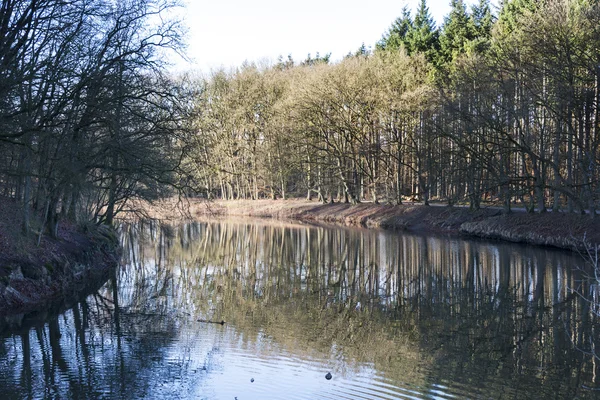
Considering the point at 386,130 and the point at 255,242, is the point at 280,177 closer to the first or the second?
the point at 386,130

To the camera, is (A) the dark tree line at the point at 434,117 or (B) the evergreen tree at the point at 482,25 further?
(B) the evergreen tree at the point at 482,25

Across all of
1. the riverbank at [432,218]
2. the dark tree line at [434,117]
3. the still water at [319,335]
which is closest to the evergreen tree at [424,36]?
the dark tree line at [434,117]

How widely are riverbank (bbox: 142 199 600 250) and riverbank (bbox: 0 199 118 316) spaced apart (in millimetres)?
3324

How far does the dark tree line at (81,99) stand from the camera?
14758 mm

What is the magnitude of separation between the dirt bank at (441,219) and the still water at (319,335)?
2684mm

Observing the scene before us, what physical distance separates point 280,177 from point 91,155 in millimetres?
37731

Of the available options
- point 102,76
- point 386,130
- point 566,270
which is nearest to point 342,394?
point 102,76

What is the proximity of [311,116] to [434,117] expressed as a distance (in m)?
11.2

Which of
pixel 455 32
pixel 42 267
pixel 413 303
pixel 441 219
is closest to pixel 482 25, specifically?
pixel 455 32

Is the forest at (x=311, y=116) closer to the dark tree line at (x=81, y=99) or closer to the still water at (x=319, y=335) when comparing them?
the dark tree line at (x=81, y=99)

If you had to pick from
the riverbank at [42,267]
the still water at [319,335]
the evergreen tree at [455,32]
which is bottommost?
the still water at [319,335]

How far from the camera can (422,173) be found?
144 feet

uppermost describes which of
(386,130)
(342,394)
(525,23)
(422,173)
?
(525,23)

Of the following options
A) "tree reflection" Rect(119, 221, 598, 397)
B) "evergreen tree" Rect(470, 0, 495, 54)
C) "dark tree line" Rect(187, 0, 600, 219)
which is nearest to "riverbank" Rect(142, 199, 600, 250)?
"dark tree line" Rect(187, 0, 600, 219)
